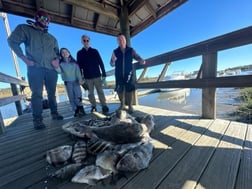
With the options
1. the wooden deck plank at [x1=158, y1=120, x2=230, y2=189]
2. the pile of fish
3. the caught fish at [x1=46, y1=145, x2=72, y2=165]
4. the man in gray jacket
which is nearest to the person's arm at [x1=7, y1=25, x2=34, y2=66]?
the man in gray jacket

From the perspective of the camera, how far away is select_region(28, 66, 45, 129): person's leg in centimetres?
194

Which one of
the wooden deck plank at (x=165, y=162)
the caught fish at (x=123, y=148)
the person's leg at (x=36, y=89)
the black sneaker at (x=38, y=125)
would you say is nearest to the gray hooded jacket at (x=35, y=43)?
the person's leg at (x=36, y=89)

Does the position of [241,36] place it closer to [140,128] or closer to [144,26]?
[140,128]

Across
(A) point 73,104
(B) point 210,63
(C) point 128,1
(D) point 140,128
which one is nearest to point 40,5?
(C) point 128,1

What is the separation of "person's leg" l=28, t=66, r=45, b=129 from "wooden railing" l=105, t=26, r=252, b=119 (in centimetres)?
202

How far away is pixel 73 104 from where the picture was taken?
2.68 m

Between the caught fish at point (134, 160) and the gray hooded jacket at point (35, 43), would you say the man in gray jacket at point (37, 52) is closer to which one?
the gray hooded jacket at point (35, 43)

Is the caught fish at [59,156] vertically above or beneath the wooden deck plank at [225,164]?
above

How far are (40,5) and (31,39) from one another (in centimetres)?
124

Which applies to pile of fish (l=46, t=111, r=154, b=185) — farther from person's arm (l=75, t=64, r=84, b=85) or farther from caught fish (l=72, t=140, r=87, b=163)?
person's arm (l=75, t=64, r=84, b=85)

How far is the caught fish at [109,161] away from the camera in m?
0.94

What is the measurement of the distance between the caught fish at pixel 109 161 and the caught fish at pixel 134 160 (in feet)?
0.12

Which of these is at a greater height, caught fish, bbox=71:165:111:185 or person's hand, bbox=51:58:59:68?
person's hand, bbox=51:58:59:68

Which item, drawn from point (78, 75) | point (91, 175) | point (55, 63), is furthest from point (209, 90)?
point (55, 63)
